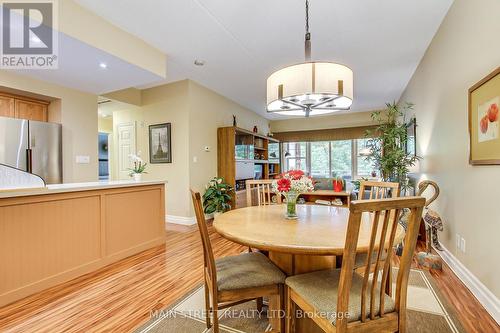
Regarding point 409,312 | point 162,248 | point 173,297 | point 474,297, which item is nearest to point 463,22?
point 474,297

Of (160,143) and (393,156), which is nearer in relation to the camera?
(393,156)

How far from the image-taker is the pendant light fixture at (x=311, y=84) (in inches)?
69.5

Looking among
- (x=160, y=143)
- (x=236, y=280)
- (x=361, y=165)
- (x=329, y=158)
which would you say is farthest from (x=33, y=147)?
(x=361, y=165)

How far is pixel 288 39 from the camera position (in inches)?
123

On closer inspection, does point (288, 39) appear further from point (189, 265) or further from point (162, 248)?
Answer: point (162, 248)

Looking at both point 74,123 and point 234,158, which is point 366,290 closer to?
point 234,158

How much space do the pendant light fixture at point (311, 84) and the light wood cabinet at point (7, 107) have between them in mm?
3876

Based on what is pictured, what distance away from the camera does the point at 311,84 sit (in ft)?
5.75

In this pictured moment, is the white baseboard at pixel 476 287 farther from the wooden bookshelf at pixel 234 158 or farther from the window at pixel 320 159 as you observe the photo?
the window at pixel 320 159

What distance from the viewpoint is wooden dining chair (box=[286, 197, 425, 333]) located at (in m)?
0.97

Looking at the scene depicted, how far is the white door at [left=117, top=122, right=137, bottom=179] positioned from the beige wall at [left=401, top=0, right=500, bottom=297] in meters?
5.22

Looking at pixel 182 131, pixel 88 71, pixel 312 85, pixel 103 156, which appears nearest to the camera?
pixel 312 85

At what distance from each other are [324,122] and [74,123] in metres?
6.47

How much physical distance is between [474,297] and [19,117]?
18.8 feet
